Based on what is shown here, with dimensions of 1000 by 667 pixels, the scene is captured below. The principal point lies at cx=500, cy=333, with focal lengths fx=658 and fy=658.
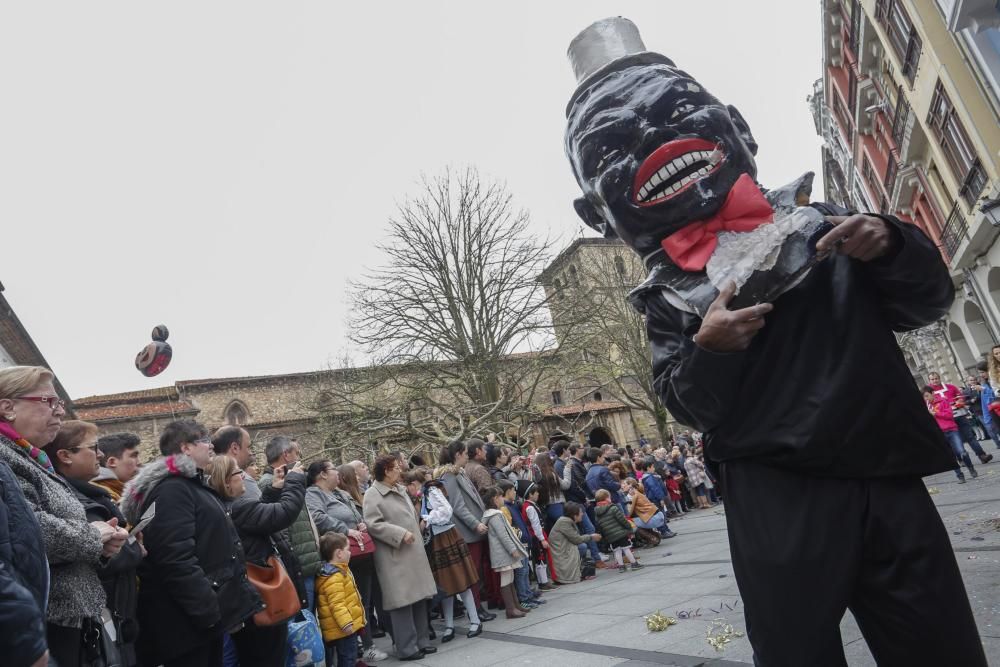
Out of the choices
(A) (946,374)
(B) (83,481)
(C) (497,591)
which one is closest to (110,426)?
(C) (497,591)

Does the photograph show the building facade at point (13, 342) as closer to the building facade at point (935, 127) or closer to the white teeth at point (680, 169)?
the white teeth at point (680, 169)

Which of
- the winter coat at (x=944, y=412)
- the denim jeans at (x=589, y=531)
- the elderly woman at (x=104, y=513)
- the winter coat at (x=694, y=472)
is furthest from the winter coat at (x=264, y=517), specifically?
the winter coat at (x=694, y=472)

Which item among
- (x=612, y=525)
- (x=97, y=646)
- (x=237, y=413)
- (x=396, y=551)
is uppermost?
(x=237, y=413)

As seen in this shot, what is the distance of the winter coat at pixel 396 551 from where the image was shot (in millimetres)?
5895

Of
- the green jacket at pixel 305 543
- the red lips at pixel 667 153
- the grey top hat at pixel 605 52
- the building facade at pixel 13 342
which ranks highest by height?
the building facade at pixel 13 342

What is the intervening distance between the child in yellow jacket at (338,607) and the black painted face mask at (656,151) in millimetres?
4172

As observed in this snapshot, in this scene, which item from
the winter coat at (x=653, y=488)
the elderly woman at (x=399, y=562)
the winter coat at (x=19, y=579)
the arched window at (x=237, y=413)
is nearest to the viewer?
the winter coat at (x=19, y=579)

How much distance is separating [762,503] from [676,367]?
1.38ft

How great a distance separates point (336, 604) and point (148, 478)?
1990 mm

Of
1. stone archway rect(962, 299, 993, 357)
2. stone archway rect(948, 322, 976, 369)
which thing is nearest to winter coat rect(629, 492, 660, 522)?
stone archway rect(962, 299, 993, 357)

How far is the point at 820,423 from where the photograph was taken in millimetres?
1637

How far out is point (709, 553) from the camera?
8016mm

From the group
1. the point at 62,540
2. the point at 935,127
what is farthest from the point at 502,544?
the point at 935,127

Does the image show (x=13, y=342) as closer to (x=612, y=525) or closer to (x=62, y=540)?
(x=612, y=525)
